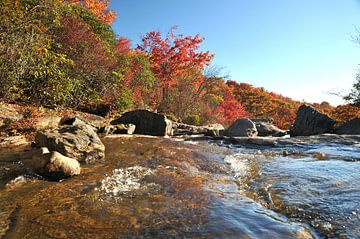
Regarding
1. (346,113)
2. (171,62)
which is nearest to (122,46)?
(171,62)

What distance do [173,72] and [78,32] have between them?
31.4 feet

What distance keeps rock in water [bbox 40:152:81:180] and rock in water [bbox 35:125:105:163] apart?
87cm

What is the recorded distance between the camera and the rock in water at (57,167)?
4465mm

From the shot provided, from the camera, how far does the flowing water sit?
8.96 feet

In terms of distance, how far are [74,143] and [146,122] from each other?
256 inches

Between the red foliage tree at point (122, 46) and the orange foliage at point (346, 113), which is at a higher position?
the red foliage tree at point (122, 46)

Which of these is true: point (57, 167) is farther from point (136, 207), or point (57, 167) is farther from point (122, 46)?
point (122, 46)

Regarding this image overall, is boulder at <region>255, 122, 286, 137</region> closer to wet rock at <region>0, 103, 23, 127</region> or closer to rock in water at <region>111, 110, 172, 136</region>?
rock in water at <region>111, 110, 172, 136</region>

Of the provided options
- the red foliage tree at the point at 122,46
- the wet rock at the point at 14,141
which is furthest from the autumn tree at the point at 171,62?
the wet rock at the point at 14,141

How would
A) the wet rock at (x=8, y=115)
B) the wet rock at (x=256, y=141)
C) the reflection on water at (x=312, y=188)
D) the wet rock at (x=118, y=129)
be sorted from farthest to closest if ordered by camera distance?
1. the wet rock at (x=118, y=129)
2. the wet rock at (x=256, y=141)
3. the wet rock at (x=8, y=115)
4. the reflection on water at (x=312, y=188)

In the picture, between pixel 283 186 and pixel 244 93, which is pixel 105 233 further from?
pixel 244 93

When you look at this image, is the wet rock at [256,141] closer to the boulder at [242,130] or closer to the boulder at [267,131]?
the boulder at [242,130]

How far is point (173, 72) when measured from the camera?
20.8m

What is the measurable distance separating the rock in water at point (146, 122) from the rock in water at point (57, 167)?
24.4ft
